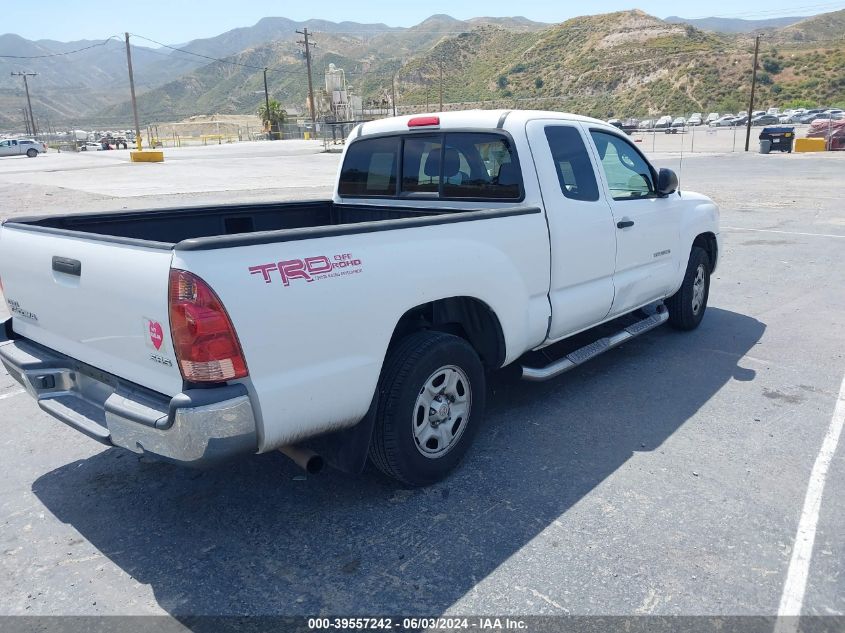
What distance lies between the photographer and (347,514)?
11.5 ft

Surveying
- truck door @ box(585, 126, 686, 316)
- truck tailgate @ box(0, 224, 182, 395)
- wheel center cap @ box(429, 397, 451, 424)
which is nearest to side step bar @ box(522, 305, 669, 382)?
truck door @ box(585, 126, 686, 316)

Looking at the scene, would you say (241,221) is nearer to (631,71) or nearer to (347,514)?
(347,514)

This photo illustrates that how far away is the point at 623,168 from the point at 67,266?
158 inches

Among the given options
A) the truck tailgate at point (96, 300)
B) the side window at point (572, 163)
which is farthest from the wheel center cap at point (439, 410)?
the side window at point (572, 163)

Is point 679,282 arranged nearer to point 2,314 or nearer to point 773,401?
point 773,401

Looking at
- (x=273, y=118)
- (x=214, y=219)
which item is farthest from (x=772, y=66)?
(x=214, y=219)

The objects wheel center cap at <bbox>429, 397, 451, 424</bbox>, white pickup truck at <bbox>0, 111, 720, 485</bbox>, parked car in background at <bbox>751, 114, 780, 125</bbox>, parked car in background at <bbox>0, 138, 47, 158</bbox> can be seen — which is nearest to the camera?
white pickup truck at <bbox>0, 111, 720, 485</bbox>

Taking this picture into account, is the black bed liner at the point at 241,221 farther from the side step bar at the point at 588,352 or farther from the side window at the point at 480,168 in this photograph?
the side step bar at the point at 588,352

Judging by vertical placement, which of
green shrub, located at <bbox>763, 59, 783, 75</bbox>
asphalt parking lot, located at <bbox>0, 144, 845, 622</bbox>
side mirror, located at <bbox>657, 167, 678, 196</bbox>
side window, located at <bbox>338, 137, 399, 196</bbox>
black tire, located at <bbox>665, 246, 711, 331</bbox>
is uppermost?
green shrub, located at <bbox>763, 59, 783, 75</bbox>

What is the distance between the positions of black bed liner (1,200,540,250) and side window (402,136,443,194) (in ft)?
0.58

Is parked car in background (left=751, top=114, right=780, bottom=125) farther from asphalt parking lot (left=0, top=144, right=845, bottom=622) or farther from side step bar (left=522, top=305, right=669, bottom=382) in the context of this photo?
asphalt parking lot (left=0, top=144, right=845, bottom=622)

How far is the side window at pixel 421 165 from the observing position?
4805mm

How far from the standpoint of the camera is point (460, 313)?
158 inches

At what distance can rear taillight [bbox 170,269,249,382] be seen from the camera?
2.65 meters
